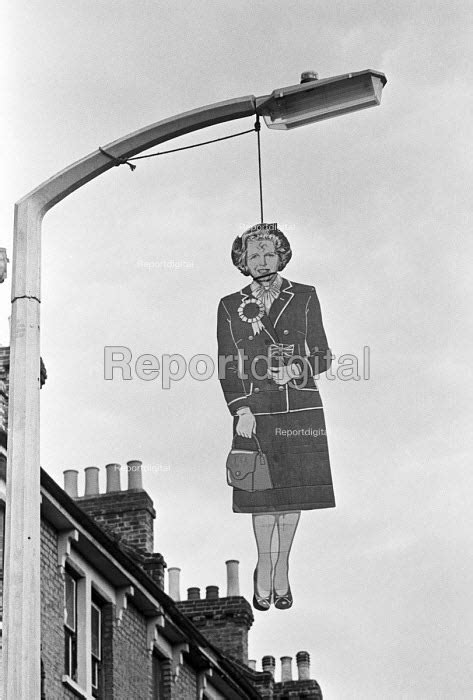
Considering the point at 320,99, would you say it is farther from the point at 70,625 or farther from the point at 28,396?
the point at 70,625

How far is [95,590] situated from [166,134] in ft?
44.1

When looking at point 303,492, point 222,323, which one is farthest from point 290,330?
point 303,492

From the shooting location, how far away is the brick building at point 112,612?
22.6m

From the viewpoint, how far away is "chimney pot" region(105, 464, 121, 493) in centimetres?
3144

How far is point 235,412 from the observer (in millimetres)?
13492

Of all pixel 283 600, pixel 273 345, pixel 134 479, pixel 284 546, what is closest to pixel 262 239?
pixel 273 345

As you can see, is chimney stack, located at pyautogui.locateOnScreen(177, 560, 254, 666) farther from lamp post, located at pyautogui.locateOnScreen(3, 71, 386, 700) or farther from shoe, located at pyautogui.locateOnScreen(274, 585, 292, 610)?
lamp post, located at pyautogui.locateOnScreen(3, 71, 386, 700)

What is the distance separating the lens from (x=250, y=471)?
43.6 ft

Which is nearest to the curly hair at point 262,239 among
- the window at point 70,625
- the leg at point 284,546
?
the leg at point 284,546

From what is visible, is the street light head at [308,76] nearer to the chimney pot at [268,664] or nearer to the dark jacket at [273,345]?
the dark jacket at [273,345]

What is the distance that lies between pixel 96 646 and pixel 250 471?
→ 12066mm

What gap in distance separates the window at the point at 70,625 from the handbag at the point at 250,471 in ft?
34.5

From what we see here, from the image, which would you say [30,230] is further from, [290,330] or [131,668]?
[131,668]

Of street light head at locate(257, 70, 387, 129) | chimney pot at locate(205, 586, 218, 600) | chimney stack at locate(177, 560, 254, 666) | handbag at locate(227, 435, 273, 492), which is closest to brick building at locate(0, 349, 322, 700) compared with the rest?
chimney stack at locate(177, 560, 254, 666)
